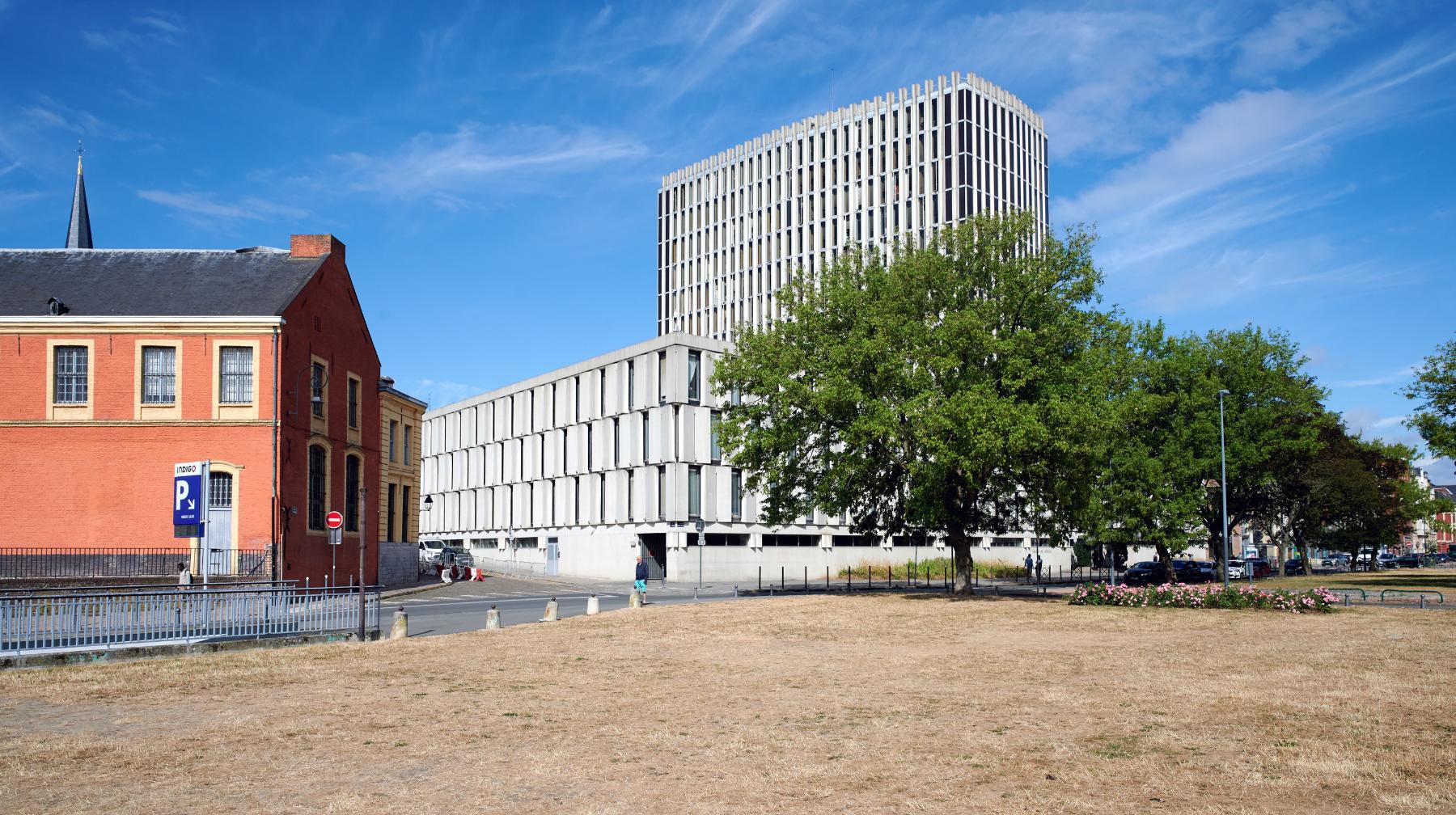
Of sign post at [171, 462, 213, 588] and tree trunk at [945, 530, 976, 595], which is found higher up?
sign post at [171, 462, 213, 588]

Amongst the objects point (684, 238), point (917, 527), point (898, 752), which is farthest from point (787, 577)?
point (684, 238)

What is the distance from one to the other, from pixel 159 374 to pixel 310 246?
26.8 feet

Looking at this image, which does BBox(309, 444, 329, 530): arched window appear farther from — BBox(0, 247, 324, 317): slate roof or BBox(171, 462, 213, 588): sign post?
BBox(171, 462, 213, 588): sign post

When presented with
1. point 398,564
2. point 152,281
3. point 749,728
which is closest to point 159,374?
point 152,281

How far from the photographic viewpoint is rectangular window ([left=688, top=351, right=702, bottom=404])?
215 ft

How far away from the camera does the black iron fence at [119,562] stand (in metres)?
36.4

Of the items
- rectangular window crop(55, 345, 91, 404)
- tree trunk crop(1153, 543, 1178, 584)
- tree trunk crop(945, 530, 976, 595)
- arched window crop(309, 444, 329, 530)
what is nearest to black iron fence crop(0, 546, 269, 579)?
arched window crop(309, 444, 329, 530)

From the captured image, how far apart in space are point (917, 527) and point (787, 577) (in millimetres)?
28281

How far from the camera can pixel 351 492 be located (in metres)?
47.4

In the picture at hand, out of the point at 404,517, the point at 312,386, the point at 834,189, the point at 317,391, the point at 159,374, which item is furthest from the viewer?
the point at 834,189

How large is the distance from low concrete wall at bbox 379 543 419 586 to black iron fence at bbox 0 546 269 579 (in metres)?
15.0

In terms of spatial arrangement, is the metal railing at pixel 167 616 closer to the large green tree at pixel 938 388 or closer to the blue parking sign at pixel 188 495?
the blue parking sign at pixel 188 495

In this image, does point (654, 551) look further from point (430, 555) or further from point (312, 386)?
point (312, 386)

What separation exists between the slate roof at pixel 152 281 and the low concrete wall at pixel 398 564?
622 inches
